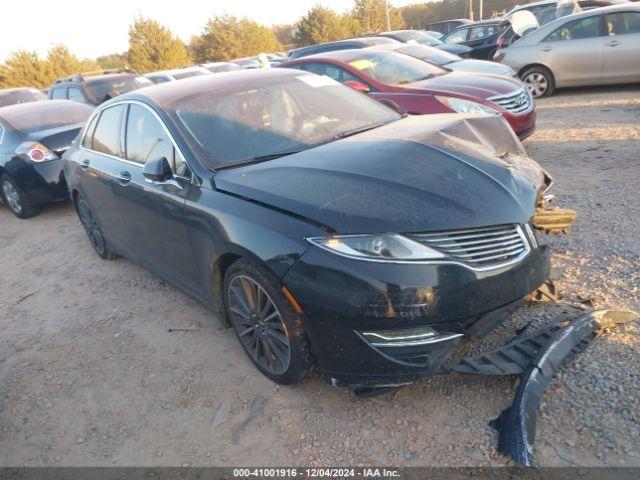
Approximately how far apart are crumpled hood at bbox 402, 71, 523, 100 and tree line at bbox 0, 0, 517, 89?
84.0 feet

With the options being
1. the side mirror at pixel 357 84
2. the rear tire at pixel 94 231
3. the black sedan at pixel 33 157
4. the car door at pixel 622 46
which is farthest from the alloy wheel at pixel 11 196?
the car door at pixel 622 46

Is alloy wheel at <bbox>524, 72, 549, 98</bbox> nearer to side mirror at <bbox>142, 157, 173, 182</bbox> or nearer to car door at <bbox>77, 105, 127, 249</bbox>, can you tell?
car door at <bbox>77, 105, 127, 249</bbox>

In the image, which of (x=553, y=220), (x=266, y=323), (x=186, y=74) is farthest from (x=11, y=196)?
(x=186, y=74)

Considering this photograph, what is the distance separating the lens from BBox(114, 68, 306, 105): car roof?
3.57 meters

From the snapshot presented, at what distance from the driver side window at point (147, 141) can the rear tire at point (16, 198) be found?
4.00m

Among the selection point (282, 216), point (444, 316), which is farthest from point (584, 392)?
point (282, 216)

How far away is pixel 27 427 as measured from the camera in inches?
116

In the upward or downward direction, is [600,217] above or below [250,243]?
below

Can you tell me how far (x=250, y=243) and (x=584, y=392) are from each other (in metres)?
1.79

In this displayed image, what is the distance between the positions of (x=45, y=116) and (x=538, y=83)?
8714mm

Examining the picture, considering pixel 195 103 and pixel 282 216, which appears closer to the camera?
pixel 282 216

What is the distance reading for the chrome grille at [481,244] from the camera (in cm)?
228

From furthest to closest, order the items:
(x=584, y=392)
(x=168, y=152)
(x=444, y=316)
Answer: (x=168, y=152) → (x=584, y=392) → (x=444, y=316)

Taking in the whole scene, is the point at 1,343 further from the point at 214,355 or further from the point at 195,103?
the point at 195,103
